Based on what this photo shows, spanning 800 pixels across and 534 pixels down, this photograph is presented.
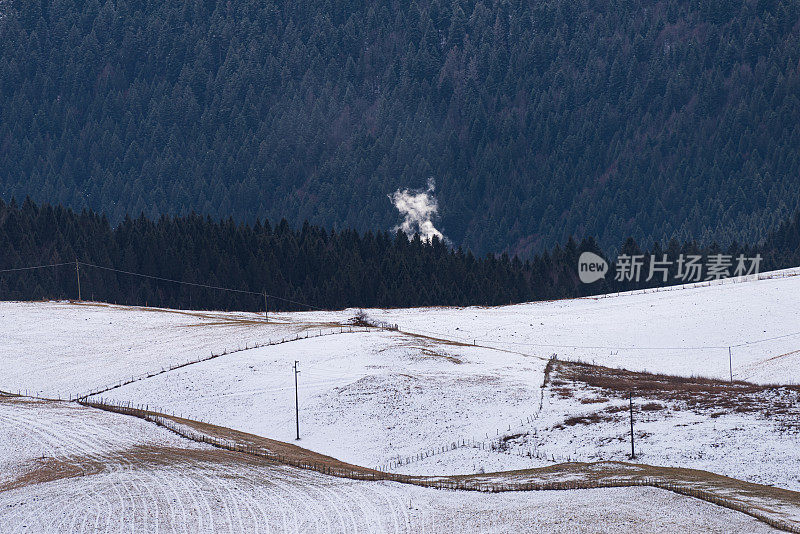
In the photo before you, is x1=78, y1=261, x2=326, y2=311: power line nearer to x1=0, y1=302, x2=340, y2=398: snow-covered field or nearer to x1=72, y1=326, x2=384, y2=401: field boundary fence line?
x1=0, y1=302, x2=340, y2=398: snow-covered field

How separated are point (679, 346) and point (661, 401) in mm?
37338

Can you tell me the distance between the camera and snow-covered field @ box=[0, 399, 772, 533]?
42781 mm

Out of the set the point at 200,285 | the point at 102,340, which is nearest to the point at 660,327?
the point at 102,340

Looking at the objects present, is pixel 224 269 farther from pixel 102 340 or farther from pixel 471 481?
pixel 471 481

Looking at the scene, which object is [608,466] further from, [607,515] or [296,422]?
[296,422]

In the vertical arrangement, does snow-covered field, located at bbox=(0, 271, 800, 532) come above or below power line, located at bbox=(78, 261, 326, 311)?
below

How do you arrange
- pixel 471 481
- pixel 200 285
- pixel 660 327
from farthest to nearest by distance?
pixel 200 285
pixel 660 327
pixel 471 481

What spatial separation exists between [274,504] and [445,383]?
1459 inches

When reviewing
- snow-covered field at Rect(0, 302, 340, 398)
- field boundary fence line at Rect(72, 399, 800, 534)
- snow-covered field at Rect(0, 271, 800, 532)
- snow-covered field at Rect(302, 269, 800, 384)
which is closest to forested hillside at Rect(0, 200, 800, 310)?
snow-covered field at Rect(302, 269, 800, 384)

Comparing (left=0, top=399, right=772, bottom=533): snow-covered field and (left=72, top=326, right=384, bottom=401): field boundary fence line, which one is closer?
(left=0, top=399, right=772, bottom=533): snow-covered field

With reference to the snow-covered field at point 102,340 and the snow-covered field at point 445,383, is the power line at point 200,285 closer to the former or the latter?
the snow-covered field at point 445,383

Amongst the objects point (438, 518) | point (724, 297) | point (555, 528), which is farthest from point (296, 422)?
point (724, 297)

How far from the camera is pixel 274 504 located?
155 feet

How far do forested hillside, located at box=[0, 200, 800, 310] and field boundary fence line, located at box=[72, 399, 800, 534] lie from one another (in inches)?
4185
